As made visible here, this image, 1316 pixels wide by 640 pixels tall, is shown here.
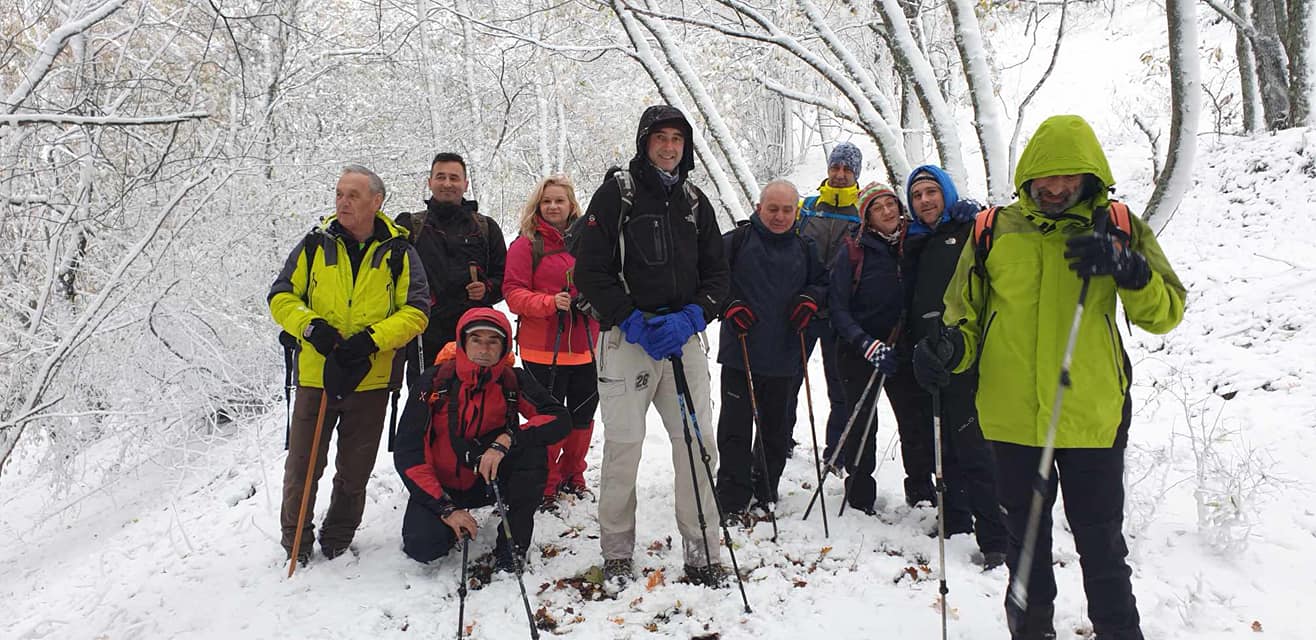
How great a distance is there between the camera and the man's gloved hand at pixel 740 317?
4.19 meters

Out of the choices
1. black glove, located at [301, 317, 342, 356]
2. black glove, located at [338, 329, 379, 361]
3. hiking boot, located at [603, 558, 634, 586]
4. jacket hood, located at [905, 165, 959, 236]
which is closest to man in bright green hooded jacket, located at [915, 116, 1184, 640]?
jacket hood, located at [905, 165, 959, 236]

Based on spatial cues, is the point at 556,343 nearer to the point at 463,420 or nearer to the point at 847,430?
the point at 463,420

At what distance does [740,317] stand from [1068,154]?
2026mm

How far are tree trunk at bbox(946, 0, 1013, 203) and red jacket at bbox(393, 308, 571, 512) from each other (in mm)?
3508

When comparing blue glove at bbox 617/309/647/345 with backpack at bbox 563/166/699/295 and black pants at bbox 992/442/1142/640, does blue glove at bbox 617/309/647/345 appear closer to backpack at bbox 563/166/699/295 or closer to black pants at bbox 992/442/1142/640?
backpack at bbox 563/166/699/295

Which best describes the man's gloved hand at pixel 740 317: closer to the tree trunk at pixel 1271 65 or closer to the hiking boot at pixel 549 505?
the hiking boot at pixel 549 505

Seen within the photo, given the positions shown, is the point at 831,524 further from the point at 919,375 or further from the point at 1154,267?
the point at 1154,267

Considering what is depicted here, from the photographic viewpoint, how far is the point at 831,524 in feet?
14.4

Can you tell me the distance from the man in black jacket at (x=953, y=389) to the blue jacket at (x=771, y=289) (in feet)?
2.25

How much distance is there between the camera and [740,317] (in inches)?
165

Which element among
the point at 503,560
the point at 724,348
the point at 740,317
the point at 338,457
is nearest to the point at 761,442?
the point at 724,348

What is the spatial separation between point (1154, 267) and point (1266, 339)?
5.63 m

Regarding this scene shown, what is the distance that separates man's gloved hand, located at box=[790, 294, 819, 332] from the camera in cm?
422

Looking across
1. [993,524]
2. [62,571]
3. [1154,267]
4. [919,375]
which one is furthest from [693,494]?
[62,571]
